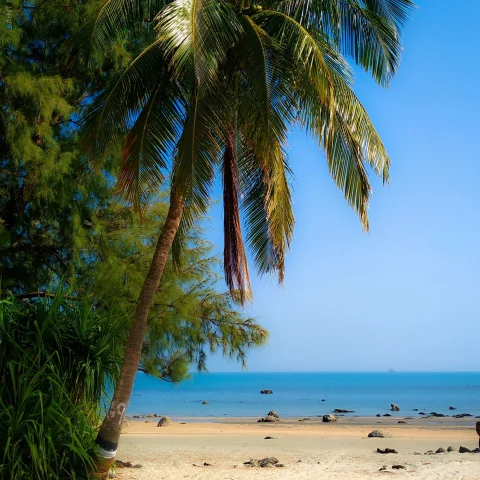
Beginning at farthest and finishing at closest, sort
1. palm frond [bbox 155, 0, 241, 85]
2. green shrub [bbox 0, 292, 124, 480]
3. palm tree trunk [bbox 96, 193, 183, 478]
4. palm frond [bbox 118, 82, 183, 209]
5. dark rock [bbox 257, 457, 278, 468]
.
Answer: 1. dark rock [bbox 257, 457, 278, 468]
2. palm frond [bbox 118, 82, 183, 209]
3. palm tree trunk [bbox 96, 193, 183, 478]
4. palm frond [bbox 155, 0, 241, 85]
5. green shrub [bbox 0, 292, 124, 480]

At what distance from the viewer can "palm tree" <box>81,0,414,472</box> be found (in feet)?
24.1

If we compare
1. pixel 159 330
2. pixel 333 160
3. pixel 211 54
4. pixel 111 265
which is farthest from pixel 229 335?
pixel 211 54

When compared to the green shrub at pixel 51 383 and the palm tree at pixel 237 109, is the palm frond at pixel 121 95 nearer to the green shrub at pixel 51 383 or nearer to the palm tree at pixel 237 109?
the palm tree at pixel 237 109

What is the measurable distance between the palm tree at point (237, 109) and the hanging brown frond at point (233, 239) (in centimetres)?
Result: 2

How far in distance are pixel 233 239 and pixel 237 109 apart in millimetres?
1720

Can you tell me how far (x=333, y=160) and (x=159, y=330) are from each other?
4.51 meters

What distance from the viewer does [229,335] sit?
12.2 metres

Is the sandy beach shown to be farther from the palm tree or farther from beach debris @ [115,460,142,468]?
the palm tree

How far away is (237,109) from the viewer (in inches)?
326

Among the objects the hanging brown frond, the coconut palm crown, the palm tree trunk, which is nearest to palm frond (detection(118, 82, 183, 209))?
the coconut palm crown

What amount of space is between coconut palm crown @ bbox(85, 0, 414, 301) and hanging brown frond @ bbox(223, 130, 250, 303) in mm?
15

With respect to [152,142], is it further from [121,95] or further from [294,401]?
[294,401]

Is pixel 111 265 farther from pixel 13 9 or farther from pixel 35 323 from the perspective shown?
pixel 13 9

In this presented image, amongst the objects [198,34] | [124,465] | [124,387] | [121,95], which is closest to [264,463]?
[124,465]
